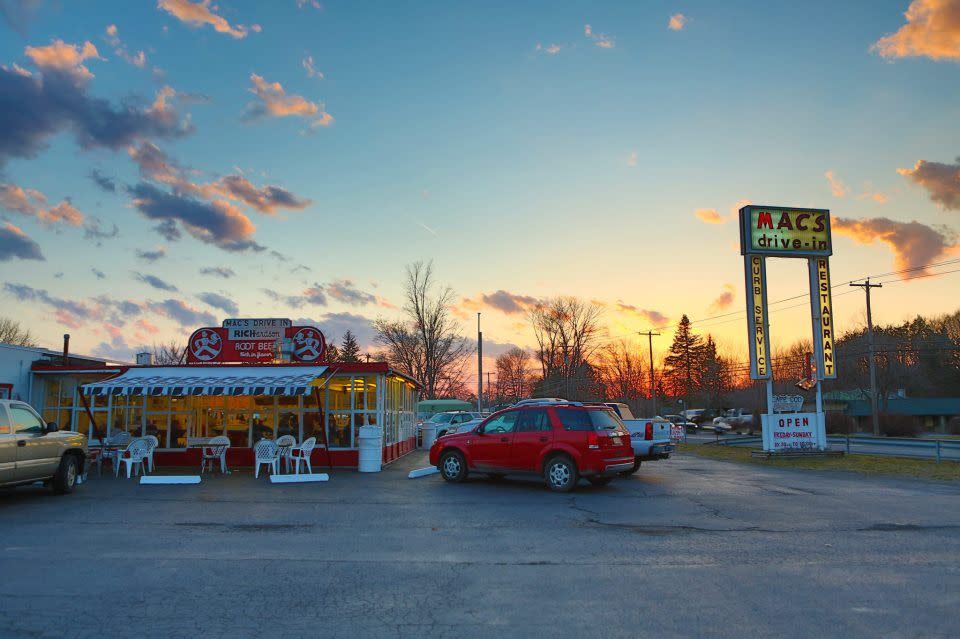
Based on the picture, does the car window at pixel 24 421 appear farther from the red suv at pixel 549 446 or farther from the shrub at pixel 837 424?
the shrub at pixel 837 424

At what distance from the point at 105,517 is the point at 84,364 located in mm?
12703

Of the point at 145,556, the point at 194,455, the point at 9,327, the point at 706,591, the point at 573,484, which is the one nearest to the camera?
the point at 706,591

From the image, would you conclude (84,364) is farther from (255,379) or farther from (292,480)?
(292,480)

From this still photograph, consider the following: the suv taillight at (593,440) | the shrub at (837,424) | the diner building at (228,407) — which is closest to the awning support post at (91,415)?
the diner building at (228,407)

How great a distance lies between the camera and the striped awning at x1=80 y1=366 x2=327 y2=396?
1755cm

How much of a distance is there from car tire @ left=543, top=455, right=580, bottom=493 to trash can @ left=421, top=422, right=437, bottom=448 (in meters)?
17.3

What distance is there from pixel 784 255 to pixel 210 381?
19.2m

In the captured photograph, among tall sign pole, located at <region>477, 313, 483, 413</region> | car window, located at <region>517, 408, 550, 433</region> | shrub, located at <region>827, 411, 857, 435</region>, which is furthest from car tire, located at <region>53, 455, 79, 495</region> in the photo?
shrub, located at <region>827, 411, 857, 435</region>

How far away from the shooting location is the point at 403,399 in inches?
1021

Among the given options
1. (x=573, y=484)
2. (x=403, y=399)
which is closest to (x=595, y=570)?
(x=573, y=484)

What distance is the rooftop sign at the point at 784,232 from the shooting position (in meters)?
24.2

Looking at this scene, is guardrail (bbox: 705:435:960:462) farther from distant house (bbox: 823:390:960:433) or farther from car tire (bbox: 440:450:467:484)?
distant house (bbox: 823:390:960:433)

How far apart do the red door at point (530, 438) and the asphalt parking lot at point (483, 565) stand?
106cm

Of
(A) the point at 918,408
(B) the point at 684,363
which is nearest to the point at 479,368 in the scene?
(A) the point at 918,408
